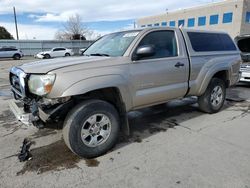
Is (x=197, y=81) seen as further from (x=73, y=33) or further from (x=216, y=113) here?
(x=73, y=33)

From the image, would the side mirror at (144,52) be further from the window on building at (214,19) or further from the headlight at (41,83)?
the window on building at (214,19)

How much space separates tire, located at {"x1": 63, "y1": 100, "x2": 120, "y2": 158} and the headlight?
18.2 inches

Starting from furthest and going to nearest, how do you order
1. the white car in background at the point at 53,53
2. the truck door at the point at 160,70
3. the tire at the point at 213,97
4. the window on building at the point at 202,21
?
the window on building at the point at 202,21
the white car in background at the point at 53,53
the tire at the point at 213,97
the truck door at the point at 160,70

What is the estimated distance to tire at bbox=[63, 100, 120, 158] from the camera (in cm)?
298

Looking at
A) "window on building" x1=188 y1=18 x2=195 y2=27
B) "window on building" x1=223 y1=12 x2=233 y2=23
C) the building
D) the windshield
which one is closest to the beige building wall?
the building

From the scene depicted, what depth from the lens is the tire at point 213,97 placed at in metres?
4.93

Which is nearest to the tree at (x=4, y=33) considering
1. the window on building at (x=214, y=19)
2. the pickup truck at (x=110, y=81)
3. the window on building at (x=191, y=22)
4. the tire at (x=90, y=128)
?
the window on building at (x=191, y=22)

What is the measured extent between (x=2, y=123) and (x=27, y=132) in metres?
0.90

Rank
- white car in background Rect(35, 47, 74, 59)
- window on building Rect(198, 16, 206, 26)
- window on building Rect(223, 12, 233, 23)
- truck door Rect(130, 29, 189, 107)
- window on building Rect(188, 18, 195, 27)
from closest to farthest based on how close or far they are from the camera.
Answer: truck door Rect(130, 29, 189, 107)
white car in background Rect(35, 47, 74, 59)
window on building Rect(223, 12, 233, 23)
window on building Rect(198, 16, 206, 26)
window on building Rect(188, 18, 195, 27)

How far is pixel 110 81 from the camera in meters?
3.13

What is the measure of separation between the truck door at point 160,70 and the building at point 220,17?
26274mm

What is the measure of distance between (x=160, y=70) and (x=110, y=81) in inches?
41.6

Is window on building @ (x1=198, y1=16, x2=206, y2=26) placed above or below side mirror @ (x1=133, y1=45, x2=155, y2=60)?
above

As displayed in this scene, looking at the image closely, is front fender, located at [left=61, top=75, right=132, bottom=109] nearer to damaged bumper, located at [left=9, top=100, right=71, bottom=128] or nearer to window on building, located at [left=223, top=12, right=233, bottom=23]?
damaged bumper, located at [left=9, top=100, right=71, bottom=128]
